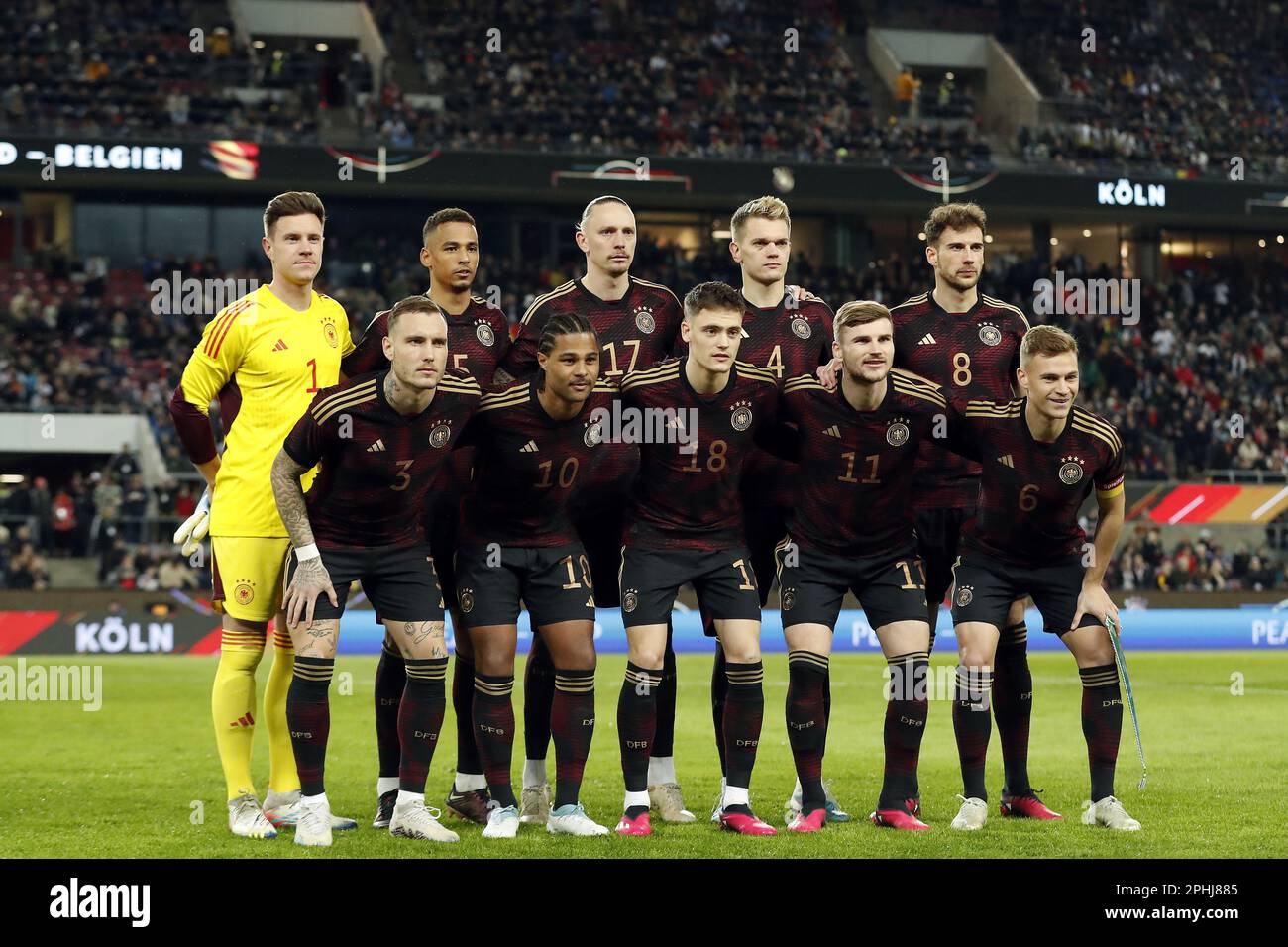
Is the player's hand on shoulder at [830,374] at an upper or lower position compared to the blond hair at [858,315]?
lower

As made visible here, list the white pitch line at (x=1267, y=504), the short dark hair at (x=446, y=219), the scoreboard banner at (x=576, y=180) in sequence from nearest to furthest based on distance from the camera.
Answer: the short dark hair at (x=446, y=219)
the white pitch line at (x=1267, y=504)
the scoreboard banner at (x=576, y=180)

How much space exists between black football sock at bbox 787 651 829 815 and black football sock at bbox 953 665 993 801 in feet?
2.21

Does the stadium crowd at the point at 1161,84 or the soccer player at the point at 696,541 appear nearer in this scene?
the soccer player at the point at 696,541

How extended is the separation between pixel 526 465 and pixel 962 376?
2298 millimetres

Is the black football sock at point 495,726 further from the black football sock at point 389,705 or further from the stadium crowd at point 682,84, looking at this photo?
the stadium crowd at point 682,84

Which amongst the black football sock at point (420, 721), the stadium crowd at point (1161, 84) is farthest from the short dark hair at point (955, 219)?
the stadium crowd at point (1161, 84)

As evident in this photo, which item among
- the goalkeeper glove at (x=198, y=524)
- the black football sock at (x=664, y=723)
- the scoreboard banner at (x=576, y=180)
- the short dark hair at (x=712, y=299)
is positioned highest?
the scoreboard banner at (x=576, y=180)

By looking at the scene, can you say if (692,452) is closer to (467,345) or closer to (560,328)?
(560,328)

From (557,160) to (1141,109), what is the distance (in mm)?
15361

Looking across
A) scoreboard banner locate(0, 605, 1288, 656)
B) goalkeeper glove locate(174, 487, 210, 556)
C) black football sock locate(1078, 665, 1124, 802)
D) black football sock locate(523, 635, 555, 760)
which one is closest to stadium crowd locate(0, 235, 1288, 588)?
scoreboard banner locate(0, 605, 1288, 656)

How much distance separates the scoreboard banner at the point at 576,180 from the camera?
30969 millimetres

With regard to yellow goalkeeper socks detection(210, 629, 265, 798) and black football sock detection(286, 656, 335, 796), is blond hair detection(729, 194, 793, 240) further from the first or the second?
yellow goalkeeper socks detection(210, 629, 265, 798)

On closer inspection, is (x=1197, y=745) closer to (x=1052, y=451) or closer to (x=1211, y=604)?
(x=1052, y=451)

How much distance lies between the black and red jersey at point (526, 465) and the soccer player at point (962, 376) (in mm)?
1722
